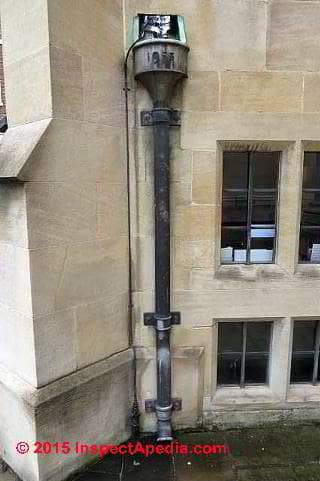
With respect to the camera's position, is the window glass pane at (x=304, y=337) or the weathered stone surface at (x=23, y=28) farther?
the window glass pane at (x=304, y=337)

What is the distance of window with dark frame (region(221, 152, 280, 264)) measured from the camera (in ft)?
11.5

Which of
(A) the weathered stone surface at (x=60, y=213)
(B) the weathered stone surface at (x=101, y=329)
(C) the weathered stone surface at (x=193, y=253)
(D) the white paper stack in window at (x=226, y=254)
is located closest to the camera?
(A) the weathered stone surface at (x=60, y=213)

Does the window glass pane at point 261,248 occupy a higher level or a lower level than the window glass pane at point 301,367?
higher

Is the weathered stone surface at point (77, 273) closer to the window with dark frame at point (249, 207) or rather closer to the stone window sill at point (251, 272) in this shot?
the stone window sill at point (251, 272)

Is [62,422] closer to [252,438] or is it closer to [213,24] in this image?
[252,438]

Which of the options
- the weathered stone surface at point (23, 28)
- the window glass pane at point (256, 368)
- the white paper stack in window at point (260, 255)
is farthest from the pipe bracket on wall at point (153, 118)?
the window glass pane at point (256, 368)

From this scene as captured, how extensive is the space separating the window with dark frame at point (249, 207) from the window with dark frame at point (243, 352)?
0.73 m

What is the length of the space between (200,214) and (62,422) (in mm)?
2125

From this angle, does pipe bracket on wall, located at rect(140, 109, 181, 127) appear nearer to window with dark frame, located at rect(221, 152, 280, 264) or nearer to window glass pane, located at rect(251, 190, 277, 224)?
window with dark frame, located at rect(221, 152, 280, 264)

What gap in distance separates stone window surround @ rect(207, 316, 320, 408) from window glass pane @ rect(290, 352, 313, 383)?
0.07 m

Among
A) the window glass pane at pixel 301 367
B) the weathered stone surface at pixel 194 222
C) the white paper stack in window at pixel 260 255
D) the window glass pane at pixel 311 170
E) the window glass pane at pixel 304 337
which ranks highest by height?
the window glass pane at pixel 311 170

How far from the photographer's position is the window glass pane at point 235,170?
11.5 feet

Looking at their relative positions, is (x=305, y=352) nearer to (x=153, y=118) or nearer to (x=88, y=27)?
(x=153, y=118)

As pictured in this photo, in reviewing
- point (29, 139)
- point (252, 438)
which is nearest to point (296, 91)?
point (29, 139)
